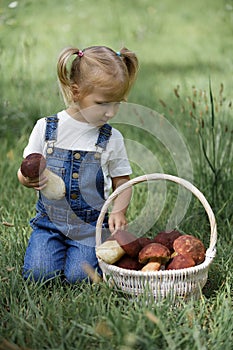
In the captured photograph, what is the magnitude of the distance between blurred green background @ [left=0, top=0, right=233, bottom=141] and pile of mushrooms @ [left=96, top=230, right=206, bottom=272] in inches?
50.4

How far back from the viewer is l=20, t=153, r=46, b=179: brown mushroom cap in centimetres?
199

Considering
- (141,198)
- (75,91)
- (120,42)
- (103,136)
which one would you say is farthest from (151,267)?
→ (120,42)

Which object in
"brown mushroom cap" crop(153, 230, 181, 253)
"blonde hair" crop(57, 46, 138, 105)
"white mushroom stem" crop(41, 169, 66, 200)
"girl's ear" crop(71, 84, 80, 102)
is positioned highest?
A: "blonde hair" crop(57, 46, 138, 105)

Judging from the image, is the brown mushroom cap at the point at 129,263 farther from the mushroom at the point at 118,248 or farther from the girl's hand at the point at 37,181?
the girl's hand at the point at 37,181

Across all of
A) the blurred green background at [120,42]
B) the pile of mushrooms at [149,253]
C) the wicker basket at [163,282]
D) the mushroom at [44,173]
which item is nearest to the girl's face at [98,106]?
the mushroom at [44,173]

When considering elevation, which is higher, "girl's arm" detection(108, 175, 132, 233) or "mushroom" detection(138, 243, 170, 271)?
"girl's arm" detection(108, 175, 132, 233)

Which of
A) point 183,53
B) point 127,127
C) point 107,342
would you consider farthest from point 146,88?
point 107,342

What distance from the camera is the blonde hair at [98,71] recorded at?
6.84 feet

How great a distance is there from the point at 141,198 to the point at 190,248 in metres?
0.88

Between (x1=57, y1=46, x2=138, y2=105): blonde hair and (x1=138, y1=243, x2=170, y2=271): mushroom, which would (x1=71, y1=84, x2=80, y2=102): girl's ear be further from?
(x1=138, y1=243, x2=170, y2=271): mushroom

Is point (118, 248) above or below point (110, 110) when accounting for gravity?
below

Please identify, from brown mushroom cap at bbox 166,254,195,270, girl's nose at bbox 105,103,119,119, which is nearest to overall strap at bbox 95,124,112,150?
girl's nose at bbox 105,103,119,119

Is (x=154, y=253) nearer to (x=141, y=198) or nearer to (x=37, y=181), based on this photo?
(x=37, y=181)

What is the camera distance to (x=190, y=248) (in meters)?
1.98
